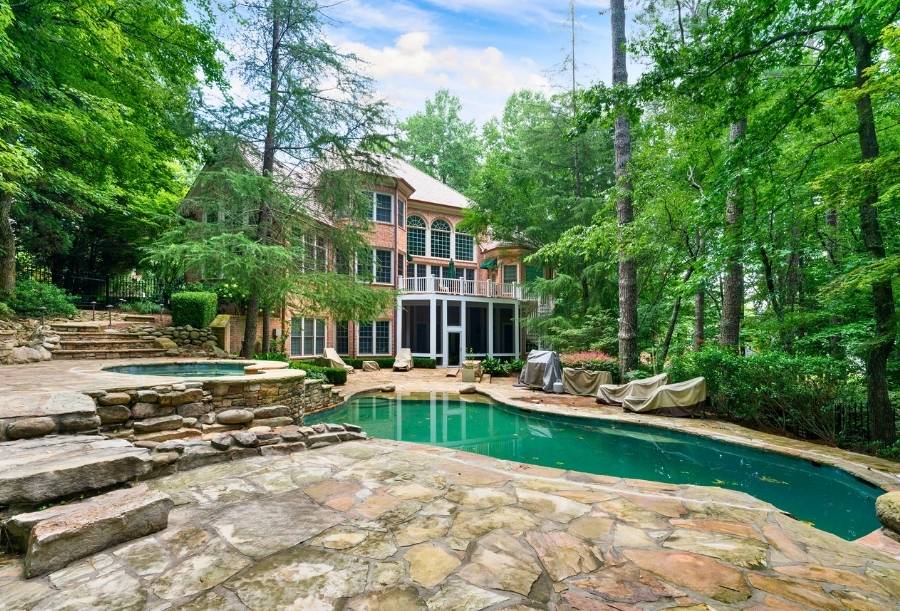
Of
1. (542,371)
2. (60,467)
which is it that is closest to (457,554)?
(60,467)

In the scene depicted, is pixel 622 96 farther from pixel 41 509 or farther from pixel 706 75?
pixel 41 509

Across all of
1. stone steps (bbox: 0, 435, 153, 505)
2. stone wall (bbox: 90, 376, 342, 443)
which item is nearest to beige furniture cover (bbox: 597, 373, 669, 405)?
stone wall (bbox: 90, 376, 342, 443)

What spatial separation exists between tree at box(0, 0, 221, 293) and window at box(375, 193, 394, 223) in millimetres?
7402

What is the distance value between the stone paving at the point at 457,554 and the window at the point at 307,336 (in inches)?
512

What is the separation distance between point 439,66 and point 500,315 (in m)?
11.7

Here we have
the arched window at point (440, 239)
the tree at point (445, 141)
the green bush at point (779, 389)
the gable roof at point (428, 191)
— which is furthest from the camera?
the tree at point (445, 141)

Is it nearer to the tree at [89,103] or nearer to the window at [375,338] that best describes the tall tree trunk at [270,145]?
the tree at [89,103]

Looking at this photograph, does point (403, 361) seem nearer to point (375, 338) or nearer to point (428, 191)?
point (375, 338)

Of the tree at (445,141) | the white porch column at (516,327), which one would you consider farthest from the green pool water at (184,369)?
the tree at (445,141)

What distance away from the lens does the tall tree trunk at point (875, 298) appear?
5340 mm

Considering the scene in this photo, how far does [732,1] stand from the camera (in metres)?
5.82

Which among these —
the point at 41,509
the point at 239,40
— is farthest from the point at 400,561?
the point at 239,40

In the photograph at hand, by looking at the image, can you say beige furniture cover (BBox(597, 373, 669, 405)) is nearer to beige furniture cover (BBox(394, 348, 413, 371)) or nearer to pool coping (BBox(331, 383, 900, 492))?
pool coping (BBox(331, 383, 900, 492))

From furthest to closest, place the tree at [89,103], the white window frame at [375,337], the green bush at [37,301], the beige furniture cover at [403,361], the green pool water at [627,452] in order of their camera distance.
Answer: the white window frame at [375,337], the beige furniture cover at [403,361], the green bush at [37,301], the tree at [89,103], the green pool water at [627,452]
